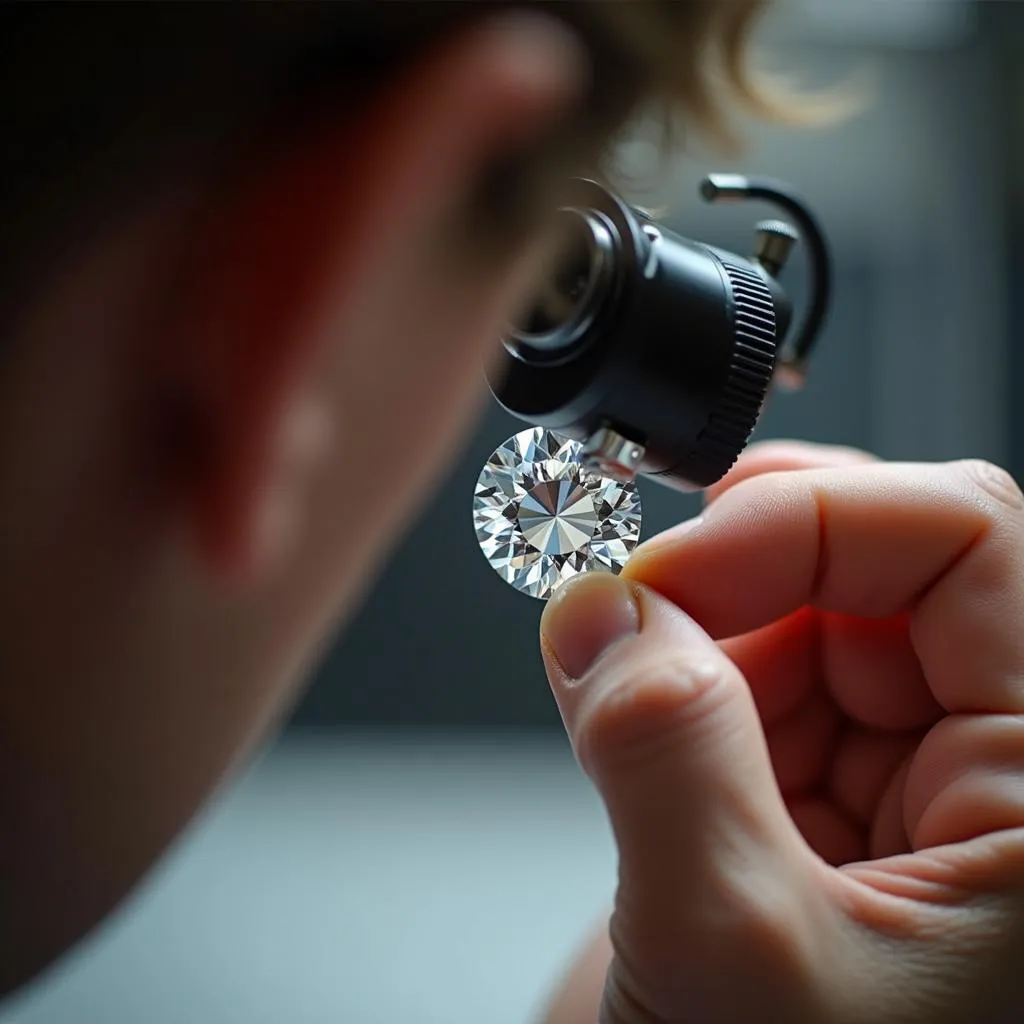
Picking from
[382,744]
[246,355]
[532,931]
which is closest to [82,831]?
[246,355]

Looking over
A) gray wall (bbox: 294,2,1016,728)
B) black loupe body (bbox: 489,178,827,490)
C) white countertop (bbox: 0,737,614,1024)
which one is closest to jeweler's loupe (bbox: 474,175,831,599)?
black loupe body (bbox: 489,178,827,490)

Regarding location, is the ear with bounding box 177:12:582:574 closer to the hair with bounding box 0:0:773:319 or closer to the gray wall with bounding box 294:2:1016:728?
the hair with bounding box 0:0:773:319

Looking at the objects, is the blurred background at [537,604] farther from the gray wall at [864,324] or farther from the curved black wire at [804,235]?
the curved black wire at [804,235]

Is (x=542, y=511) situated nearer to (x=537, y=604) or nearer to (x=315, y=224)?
(x=315, y=224)

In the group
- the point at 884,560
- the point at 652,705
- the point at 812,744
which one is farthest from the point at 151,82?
the point at 812,744

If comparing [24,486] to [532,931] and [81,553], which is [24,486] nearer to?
[81,553]

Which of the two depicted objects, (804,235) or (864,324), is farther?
(864,324)
